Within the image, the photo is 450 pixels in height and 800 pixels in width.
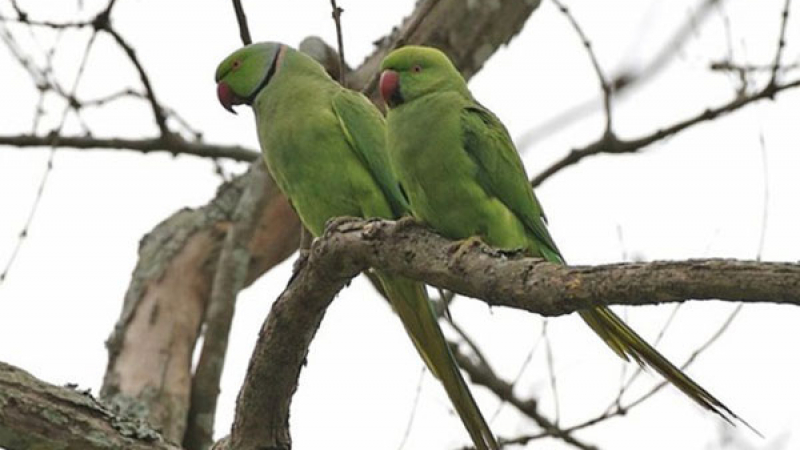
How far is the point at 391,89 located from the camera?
3984mm

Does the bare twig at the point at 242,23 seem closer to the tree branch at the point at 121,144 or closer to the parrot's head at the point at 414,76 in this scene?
the parrot's head at the point at 414,76

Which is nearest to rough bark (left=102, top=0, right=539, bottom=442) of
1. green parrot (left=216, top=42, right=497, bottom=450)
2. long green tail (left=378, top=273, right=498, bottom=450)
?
green parrot (left=216, top=42, right=497, bottom=450)

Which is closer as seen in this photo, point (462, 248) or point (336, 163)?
point (462, 248)

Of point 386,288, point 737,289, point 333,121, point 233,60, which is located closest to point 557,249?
point 386,288

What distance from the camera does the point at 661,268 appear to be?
7.32ft

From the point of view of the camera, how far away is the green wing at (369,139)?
428 cm

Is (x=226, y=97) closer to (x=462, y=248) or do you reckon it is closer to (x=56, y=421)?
(x=56, y=421)

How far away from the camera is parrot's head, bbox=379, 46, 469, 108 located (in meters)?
3.97

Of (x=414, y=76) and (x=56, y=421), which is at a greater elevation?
(x=414, y=76)

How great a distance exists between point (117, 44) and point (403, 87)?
1584 millimetres

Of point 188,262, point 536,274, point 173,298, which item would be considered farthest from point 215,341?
point 536,274

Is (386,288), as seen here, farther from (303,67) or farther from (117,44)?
(117,44)

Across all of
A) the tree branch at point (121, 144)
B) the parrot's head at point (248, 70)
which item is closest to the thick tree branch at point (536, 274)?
the parrot's head at point (248, 70)

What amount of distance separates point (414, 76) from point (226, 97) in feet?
3.49
